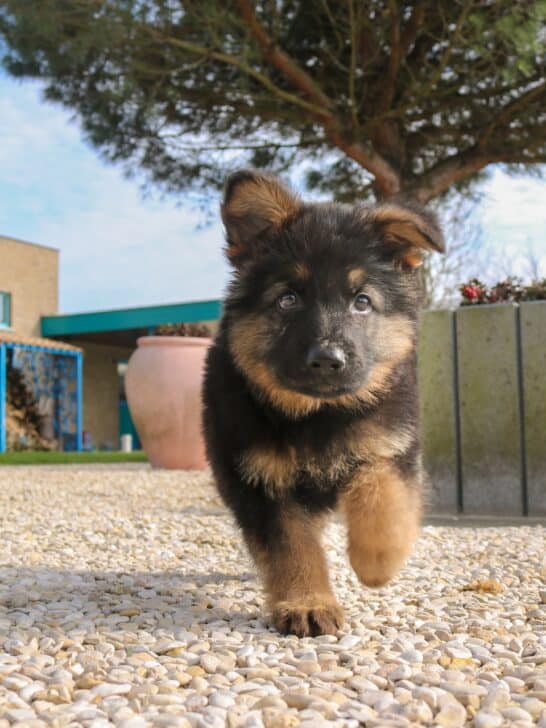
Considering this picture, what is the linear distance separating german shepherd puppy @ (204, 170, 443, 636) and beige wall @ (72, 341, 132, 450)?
81.9ft

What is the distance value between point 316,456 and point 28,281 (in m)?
25.5

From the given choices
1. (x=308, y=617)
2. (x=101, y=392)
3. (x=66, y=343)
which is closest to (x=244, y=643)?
(x=308, y=617)

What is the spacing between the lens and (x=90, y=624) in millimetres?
3020

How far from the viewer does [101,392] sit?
28.4 metres

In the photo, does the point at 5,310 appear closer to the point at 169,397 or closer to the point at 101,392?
the point at 101,392

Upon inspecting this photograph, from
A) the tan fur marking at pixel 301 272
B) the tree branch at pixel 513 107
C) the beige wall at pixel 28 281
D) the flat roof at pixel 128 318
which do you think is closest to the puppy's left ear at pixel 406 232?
the tan fur marking at pixel 301 272

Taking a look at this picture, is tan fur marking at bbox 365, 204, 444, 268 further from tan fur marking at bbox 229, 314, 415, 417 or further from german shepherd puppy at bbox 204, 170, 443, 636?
tan fur marking at bbox 229, 314, 415, 417

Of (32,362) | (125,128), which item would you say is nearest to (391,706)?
(125,128)

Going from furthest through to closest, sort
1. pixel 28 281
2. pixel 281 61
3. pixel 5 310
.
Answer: pixel 28 281, pixel 5 310, pixel 281 61

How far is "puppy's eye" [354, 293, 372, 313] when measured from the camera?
3113 mm

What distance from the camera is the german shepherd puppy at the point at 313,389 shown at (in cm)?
294

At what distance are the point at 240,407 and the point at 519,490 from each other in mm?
4918

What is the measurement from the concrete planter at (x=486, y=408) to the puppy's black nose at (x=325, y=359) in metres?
4.82

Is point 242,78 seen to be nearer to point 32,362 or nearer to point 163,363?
point 163,363
